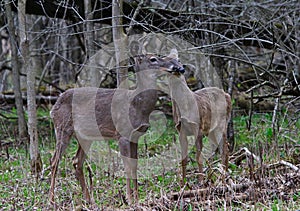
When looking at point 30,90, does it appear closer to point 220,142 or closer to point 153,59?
point 153,59

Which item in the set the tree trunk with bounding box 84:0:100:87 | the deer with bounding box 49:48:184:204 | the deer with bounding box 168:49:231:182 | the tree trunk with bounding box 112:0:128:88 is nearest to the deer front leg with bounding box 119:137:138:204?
the deer with bounding box 49:48:184:204

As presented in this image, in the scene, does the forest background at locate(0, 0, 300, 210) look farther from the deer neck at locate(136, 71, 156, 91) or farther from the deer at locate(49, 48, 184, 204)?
the deer neck at locate(136, 71, 156, 91)

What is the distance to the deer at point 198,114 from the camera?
702 cm

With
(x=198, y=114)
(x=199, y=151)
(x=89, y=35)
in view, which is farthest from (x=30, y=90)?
(x=199, y=151)

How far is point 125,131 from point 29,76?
2502 millimetres

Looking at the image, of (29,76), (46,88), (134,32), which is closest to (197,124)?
(29,76)

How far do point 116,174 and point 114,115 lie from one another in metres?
1.48

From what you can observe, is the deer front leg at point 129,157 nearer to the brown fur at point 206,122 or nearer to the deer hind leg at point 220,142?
the brown fur at point 206,122

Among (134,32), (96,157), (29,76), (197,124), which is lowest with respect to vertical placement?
(96,157)

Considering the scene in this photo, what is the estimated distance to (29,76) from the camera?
801cm

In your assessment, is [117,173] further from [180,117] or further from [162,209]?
[162,209]

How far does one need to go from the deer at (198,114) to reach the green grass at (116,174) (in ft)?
1.36

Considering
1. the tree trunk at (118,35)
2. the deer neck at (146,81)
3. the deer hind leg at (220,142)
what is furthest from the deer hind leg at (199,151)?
the tree trunk at (118,35)

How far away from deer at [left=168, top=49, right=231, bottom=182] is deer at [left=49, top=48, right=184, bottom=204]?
0.44 m
